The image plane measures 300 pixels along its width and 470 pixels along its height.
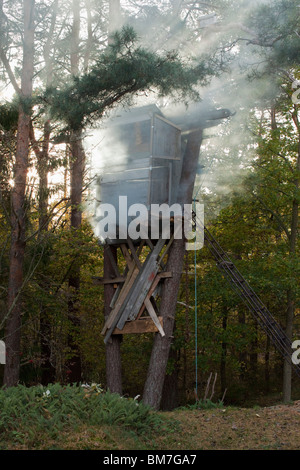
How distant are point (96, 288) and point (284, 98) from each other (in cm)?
854

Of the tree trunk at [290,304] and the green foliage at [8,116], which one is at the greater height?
the green foliage at [8,116]

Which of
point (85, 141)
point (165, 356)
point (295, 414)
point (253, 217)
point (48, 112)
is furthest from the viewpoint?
point (253, 217)

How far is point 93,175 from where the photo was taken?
16.9m

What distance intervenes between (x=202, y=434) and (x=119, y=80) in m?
6.37

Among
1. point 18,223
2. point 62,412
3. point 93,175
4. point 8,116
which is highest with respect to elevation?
point 8,116

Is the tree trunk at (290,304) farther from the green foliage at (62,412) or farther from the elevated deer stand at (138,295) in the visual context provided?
the green foliage at (62,412)

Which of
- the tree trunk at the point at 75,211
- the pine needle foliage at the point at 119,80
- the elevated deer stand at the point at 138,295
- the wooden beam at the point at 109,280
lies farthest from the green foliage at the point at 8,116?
the wooden beam at the point at 109,280

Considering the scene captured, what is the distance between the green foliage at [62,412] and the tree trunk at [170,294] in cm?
397

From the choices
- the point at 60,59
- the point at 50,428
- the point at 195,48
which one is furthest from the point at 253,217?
the point at 50,428

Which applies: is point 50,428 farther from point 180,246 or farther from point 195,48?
point 195,48

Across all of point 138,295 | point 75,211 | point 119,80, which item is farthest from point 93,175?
point 119,80

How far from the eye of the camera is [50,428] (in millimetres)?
6219

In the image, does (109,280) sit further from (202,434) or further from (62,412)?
(62,412)

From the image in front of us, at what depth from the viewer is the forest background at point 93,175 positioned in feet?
34.3
